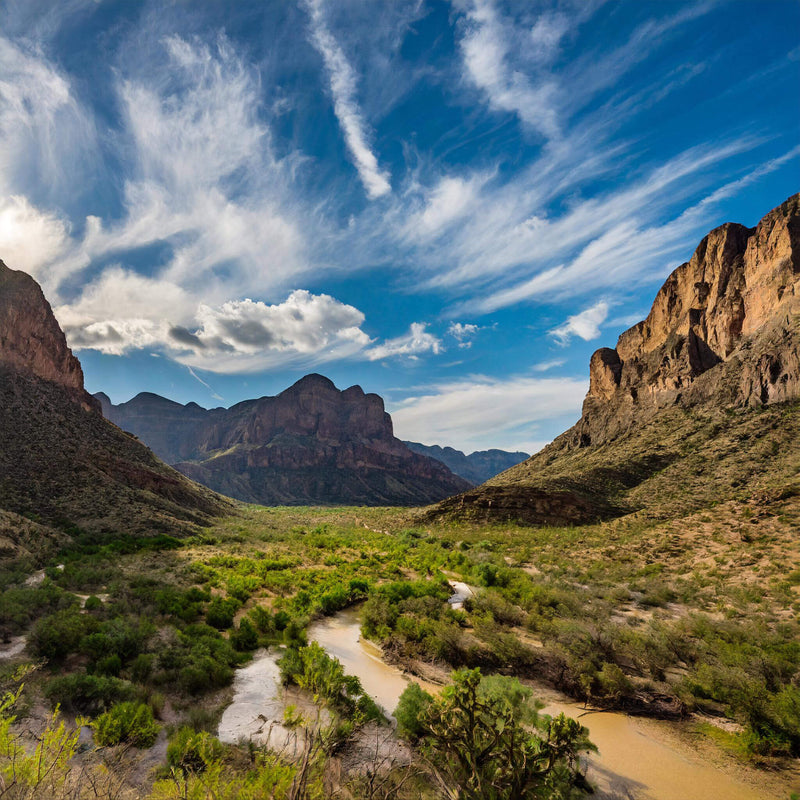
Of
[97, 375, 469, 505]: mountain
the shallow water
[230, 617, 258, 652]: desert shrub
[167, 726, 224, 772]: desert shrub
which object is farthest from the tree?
[97, 375, 469, 505]: mountain

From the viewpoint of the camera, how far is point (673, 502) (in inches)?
1292

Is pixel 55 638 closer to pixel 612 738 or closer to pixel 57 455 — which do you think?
pixel 612 738

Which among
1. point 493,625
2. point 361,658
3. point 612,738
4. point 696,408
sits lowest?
point 361,658

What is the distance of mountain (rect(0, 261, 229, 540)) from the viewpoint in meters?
28.7

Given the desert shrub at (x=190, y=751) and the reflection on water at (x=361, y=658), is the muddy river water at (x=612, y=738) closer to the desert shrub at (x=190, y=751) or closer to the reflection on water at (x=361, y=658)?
the reflection on water at (x=361, y=658)

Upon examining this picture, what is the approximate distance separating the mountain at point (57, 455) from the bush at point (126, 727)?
60.9ft

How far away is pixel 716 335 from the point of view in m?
57.9

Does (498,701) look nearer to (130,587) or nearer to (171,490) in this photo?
(130,587)

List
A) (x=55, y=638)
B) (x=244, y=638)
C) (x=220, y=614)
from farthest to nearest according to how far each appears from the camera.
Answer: (x=220, y=614) → (x=244, y=638) → (x=55, y=638)

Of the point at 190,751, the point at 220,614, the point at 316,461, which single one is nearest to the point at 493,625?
the point at 190,751

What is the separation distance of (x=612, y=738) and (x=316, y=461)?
499 ft

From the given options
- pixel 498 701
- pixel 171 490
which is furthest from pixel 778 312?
pixel 171 490

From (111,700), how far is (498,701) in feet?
25.4

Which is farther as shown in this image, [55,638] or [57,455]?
[57,455]
